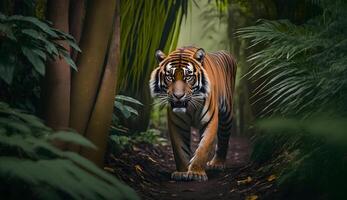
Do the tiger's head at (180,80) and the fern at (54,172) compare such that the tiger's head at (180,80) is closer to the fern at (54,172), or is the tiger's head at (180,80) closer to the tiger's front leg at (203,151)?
the tiger's front leg at (203,151)

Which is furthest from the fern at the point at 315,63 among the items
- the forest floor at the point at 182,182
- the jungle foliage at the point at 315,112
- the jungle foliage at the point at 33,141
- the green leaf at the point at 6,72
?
the green leaf at the point at 6,72

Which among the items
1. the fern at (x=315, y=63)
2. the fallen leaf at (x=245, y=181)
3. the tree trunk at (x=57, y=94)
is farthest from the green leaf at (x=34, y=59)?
the fallen leaf at (x=245, y=181)

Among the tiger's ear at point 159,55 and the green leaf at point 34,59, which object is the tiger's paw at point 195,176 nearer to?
the tiger's ear at point 159,55

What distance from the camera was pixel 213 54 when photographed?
24.3 ft

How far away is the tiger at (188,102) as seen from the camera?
596cm

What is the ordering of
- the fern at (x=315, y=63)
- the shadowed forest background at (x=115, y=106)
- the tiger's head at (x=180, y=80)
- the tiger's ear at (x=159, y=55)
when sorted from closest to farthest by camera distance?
the shadowed forest background at (x=115, y=106) → the fern at (x=315, y=63) → the tiger's head at (x=180, y=80) → the tiger's ear at (x=159, y=55)

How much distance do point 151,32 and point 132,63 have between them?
385mm

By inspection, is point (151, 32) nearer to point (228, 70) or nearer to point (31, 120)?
point (228, 70)

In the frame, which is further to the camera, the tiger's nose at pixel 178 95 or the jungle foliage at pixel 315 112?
the tiger's nose at pixel 178 95

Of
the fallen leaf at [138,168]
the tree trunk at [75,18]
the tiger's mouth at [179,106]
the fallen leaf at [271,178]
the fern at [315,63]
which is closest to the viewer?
the fern at [315,63]

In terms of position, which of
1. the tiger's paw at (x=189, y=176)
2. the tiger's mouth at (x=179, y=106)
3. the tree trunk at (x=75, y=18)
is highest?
the tree trunk at (x=75, y=18)

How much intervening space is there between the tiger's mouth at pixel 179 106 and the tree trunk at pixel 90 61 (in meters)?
1.92

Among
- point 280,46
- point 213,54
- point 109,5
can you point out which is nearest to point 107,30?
point 109,5

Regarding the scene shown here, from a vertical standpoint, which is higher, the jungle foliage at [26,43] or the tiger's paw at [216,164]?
the jungle foliage at [26,43]
